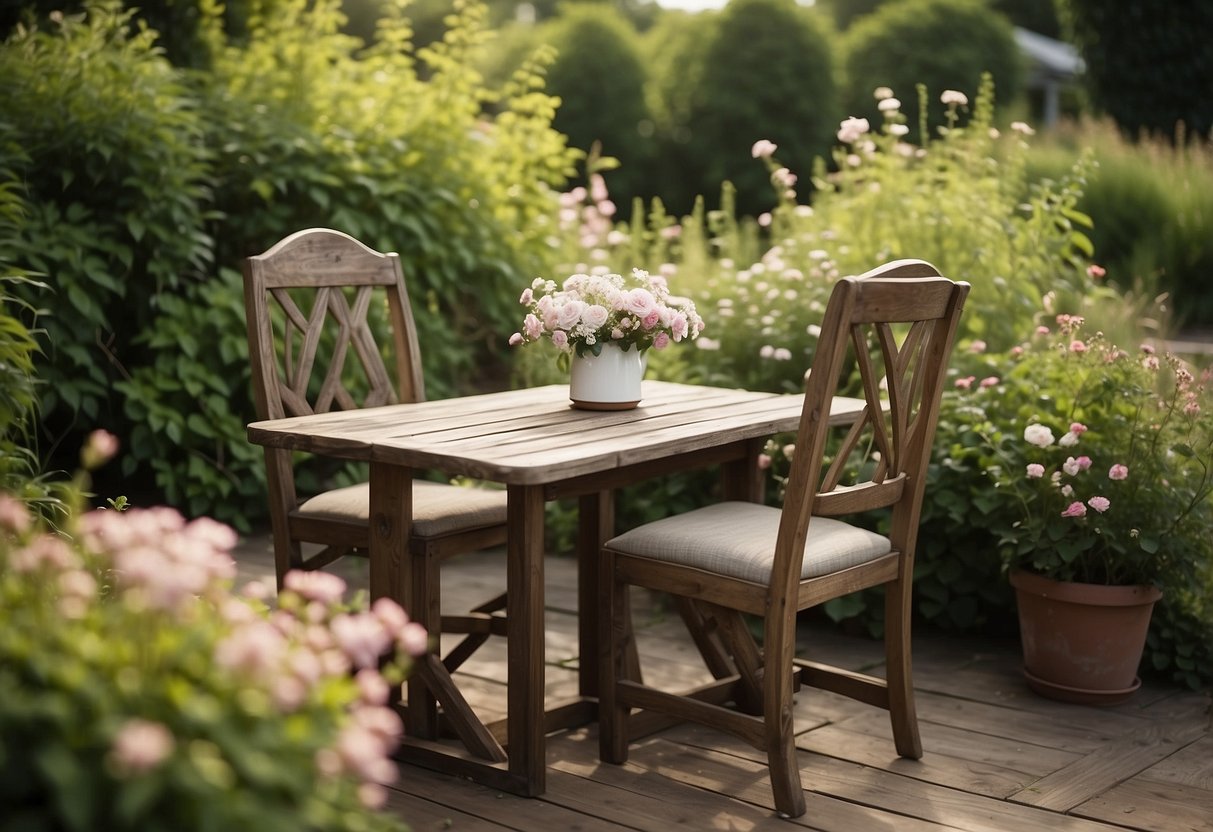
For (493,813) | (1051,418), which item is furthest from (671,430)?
(1051,418)

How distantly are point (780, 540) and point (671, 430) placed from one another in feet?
1.14

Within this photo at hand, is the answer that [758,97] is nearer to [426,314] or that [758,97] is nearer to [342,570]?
[426,314]

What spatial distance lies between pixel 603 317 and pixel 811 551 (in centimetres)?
65

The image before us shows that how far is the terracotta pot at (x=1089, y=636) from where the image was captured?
3230 mm

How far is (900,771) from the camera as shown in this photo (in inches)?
112

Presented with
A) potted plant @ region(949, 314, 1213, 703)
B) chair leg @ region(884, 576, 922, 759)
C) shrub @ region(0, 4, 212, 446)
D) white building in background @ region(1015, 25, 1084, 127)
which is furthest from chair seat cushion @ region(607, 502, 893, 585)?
white building in background @ region(1015, 25, 1084, 127)

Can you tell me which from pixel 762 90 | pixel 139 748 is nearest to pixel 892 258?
pixel 139 748

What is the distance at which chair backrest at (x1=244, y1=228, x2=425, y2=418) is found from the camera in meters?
3.04

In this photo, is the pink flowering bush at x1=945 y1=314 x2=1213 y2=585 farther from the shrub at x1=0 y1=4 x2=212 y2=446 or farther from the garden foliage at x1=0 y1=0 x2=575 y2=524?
the shrub at x1=0 y1=4 x2=212 y2=446

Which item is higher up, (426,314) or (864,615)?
(426,314)

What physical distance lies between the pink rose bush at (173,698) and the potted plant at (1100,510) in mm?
2202

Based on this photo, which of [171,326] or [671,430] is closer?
[671,430]

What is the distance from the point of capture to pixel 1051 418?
346cm

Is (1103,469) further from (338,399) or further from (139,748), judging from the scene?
(139,748)
